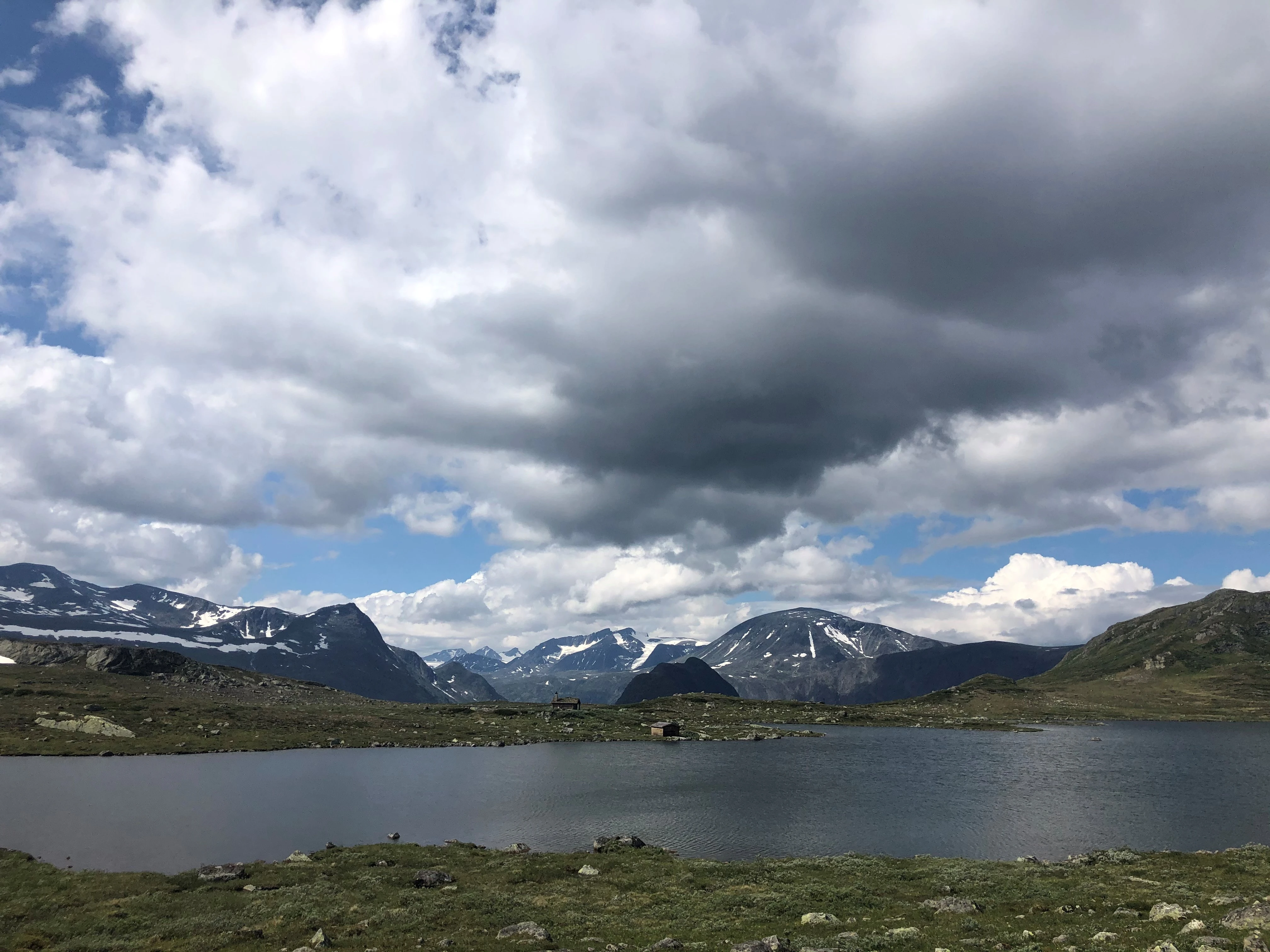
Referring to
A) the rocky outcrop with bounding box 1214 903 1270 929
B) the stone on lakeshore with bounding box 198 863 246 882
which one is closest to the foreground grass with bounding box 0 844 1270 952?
the rocky outcrop with bounding box 1214 903 1270 929

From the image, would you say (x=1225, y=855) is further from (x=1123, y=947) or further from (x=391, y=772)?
(x=391, y=772)

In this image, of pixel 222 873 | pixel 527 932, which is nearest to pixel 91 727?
pixel 222 873

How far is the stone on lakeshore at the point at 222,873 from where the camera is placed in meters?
50.0

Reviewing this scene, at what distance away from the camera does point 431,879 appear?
1957 inches

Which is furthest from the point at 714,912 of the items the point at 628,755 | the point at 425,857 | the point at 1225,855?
the point at 628,755

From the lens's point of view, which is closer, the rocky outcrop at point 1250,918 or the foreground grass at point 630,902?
the rocky outcrop at point 1250,918

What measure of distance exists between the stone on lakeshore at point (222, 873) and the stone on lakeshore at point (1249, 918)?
60405 millimetres

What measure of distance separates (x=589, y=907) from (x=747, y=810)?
173ft

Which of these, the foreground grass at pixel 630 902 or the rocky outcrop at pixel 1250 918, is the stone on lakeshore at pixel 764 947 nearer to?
the foreground grass at pixel 630 902

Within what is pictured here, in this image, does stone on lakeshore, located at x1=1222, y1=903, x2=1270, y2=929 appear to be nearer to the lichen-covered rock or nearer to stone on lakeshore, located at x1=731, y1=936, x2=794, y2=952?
stone on lakeshore, located at x1=731, y1=936, x2=794, y2=952

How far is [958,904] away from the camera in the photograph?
4009cm

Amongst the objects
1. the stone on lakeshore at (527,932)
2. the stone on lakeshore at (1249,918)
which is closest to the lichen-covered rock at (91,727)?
the stone on lakeshore at (527,932)

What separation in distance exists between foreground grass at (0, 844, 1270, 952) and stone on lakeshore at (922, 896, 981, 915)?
504 millimetres

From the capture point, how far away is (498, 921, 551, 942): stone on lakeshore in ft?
116
